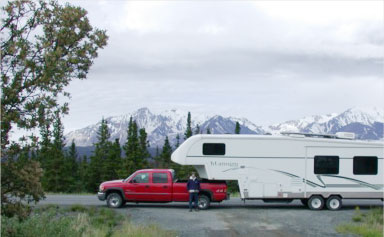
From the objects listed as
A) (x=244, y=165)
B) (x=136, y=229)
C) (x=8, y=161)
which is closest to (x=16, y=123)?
(x=8, y=161)

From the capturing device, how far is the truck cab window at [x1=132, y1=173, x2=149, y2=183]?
787 inches

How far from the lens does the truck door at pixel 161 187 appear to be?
1984cm

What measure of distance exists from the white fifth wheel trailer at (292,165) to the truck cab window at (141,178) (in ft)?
4.45

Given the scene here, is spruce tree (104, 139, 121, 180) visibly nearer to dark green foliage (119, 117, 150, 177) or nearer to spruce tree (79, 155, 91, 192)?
dark green foliage (119, 117, 150, 177)

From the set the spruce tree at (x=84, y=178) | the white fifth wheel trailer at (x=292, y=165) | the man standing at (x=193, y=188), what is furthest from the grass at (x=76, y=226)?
the spruce tree at (x=84, y=178)

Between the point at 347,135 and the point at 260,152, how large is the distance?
3711 millimetres

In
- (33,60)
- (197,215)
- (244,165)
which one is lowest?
(197,215)

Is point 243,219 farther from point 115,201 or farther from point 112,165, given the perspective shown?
point 112,165

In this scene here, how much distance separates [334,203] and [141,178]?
7602mm

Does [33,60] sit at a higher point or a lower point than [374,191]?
higher

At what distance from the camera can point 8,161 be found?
24.5ft

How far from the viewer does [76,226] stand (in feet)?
41.4

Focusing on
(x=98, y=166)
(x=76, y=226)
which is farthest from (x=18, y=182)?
(x=98, y=166)

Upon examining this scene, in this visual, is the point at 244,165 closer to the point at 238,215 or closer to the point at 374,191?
the point at 238,215
